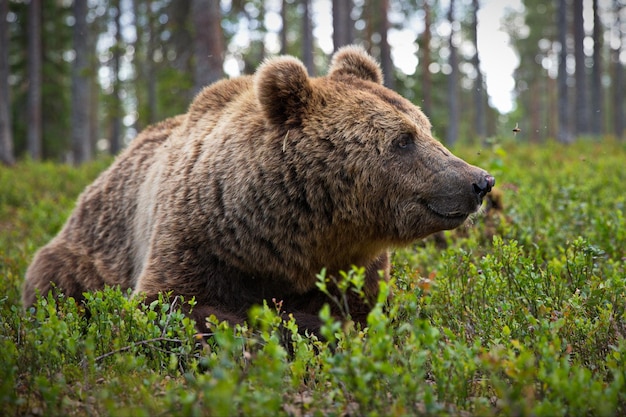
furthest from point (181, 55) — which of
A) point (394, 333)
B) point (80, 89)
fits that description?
point (394, 333)

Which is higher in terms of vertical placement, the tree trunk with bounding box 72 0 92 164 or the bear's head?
the tree trunk with bounding box 72 0 92 164

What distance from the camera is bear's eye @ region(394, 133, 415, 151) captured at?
3805mm

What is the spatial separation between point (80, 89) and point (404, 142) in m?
15.5

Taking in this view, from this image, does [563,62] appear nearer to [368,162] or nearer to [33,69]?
[33,69]

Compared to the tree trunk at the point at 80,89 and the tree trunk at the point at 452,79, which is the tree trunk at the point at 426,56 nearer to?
the tree trunk at the point at 452,79

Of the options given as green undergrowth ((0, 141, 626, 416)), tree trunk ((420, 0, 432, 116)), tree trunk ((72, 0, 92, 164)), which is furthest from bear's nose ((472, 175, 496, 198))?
tree trunk ((420, 0, 432, 116))

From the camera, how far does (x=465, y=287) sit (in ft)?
13.8

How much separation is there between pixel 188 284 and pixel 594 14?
23496mm

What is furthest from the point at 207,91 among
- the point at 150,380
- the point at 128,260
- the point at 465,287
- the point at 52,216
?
the point at 52,216

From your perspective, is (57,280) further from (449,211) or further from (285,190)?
(449,211)

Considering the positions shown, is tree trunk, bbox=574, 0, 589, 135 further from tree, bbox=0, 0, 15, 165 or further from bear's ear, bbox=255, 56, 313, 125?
bear's ear, bbox=255, 56, 313, 125

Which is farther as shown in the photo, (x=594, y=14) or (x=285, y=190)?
(x=594, y=14)

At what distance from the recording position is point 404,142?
3.82 m

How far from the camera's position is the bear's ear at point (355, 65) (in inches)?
178
